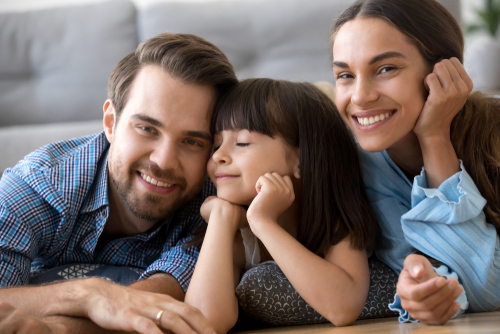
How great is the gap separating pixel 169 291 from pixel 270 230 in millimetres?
328

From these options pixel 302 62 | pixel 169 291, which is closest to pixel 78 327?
pixel 169 291

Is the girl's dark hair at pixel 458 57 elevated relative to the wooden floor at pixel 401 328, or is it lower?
elevated

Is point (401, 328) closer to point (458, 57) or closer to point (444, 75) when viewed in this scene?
point (444, 75)

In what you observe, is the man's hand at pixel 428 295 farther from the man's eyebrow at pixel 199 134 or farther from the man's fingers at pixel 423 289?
the man's eyebrow at pixel 199 134

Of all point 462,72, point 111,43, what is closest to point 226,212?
point 462,72

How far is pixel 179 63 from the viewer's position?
151 cm

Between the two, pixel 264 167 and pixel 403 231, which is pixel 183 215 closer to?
pixel 264 167

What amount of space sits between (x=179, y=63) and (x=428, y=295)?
96cm

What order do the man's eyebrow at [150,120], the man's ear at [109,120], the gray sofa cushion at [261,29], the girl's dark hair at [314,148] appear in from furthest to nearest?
the gray sofa cushion at [261,29] < the man's ear at [109,120] < the man's eyebrow at [150,120] < the girl's dark hair at [314,148]

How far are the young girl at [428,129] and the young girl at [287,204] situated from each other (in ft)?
0.40

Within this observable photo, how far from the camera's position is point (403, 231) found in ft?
4.22

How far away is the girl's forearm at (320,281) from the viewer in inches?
44.7

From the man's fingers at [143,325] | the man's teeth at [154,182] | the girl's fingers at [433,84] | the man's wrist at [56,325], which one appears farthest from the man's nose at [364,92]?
the man's wrist at [56,325]

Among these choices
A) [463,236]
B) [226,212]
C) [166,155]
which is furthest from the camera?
[166,155]
